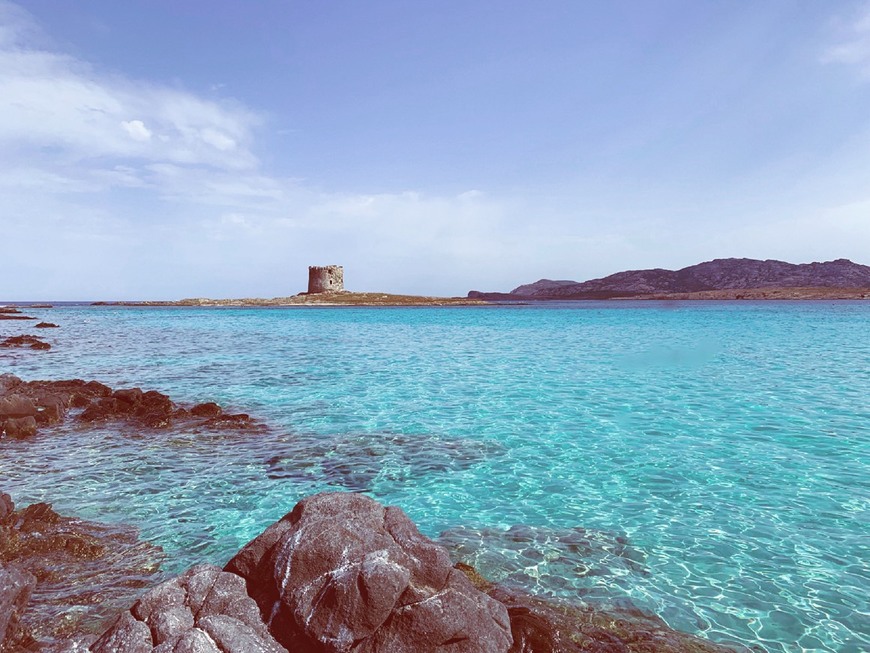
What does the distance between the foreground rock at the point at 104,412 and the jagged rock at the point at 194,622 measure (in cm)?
1270

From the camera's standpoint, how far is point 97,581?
849 centimetres

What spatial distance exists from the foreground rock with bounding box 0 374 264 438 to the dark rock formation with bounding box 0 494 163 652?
330 inches

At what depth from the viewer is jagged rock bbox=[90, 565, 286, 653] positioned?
5723 millimetres

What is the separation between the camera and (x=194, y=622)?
20.2 feet

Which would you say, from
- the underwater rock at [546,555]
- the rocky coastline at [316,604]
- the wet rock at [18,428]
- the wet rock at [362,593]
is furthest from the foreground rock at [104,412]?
the wet rock at [362,593]

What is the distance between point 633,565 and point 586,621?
7.52 feet

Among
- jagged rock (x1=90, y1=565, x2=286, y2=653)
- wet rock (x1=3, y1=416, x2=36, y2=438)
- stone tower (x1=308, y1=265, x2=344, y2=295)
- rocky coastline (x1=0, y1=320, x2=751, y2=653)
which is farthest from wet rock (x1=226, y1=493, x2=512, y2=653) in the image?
stone tower (x1=308, y1=265, x2=344, y2=295)

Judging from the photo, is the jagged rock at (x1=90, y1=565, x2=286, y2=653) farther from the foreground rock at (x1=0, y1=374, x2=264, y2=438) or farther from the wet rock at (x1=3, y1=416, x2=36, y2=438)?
the wet rock at (x1=3, y1=416, x2=36, y2=438)

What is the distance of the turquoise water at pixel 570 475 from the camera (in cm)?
883

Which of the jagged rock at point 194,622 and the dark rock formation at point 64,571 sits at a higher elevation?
the jagged rock at point 194,622

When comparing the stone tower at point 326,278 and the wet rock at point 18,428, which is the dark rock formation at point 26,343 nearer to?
the wet rock at point 18,428

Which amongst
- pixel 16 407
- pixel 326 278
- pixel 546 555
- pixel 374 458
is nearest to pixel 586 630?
pixel 546 555

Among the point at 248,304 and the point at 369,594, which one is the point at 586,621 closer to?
the point at 369,594

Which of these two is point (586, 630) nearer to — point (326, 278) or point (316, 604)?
point (316, 604)
